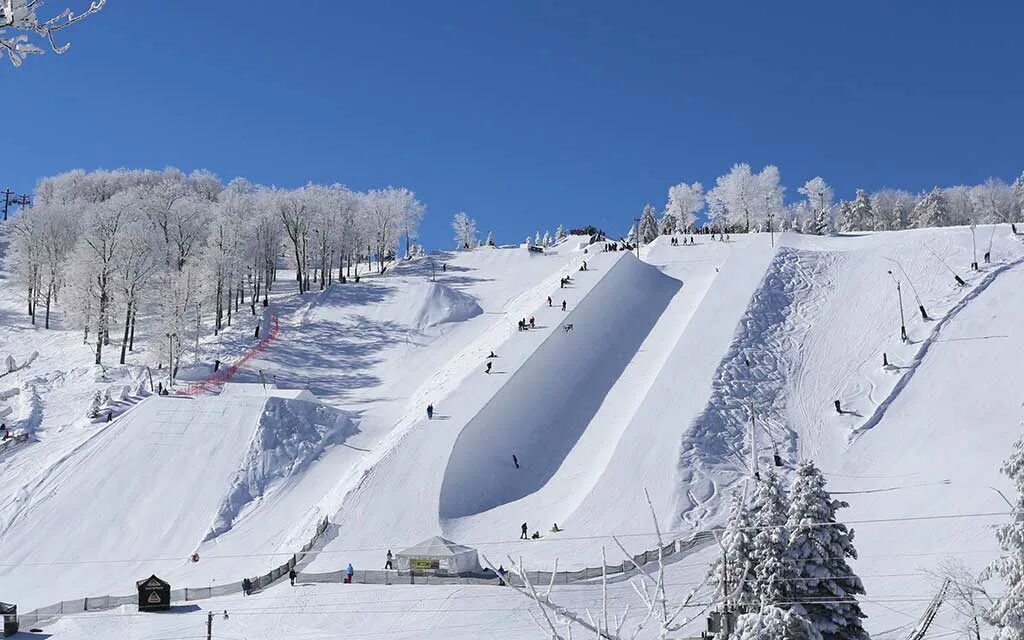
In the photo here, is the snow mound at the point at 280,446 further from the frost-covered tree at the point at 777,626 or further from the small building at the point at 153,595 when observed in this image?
the frost-covered tree at the point at 777,626

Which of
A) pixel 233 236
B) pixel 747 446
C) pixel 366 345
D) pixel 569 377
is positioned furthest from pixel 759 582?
pixel 233 236

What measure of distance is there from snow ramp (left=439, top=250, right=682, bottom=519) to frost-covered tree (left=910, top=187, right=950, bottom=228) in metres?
53.8

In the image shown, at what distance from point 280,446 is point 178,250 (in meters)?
33.5

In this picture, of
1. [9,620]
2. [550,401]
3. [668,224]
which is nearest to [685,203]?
[668,224]

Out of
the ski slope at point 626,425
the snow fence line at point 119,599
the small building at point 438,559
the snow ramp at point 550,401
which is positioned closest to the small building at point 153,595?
the snow fence line at point 119,599

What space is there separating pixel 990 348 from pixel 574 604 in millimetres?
29568

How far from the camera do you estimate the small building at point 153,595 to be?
32.6 meters

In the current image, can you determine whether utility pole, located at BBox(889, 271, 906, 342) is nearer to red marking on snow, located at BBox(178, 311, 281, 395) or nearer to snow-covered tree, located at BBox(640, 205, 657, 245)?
red marking on snow, located at BBox(178, 311, 281, 395)

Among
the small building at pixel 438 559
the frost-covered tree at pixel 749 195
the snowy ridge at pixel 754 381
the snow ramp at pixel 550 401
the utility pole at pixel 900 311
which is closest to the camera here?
the small building at pixel 438 559

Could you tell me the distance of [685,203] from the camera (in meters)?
116

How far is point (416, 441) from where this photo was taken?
148 ft

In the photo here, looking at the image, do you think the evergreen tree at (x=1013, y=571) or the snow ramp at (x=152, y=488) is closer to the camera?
the evergreen tree at (x=1013, y=571)

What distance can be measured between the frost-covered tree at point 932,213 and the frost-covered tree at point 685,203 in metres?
25.0

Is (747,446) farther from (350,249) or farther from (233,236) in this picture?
(350,249)
